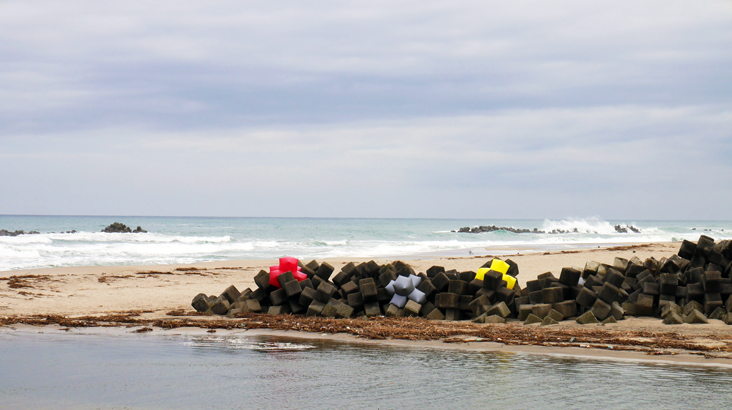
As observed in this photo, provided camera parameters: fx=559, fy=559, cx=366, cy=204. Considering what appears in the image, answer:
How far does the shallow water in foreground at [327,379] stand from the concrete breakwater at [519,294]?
8.20 feet

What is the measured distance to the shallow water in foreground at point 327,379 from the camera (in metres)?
4.82

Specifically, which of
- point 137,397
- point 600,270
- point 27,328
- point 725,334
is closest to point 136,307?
point 27,328

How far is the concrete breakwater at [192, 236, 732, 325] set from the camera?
8.98 meters

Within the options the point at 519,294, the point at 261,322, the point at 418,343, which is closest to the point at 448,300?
the point at 519,294

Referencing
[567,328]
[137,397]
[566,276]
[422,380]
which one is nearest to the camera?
[137,397]

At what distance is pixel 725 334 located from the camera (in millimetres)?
7707

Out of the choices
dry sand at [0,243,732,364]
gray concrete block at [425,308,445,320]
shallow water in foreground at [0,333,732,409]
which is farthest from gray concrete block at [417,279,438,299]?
shallow water in foreground at [0,333,732,409]

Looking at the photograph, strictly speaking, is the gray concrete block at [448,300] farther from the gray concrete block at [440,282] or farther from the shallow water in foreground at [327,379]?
the shallow water in foreground at [327,379]

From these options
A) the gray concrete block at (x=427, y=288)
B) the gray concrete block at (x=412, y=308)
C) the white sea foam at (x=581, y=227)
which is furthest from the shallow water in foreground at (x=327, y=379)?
the white sea foam at (x=581, y=227)

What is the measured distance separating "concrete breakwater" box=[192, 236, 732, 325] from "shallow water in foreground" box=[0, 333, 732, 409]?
8.20 feet

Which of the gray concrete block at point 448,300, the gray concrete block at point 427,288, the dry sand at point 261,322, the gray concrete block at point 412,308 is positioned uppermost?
the gray concrete block at point 427,288

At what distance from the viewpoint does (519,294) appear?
996 cm

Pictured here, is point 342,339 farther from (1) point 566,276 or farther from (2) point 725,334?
(2) point 725,334

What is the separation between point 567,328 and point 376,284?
3370 millimetres
